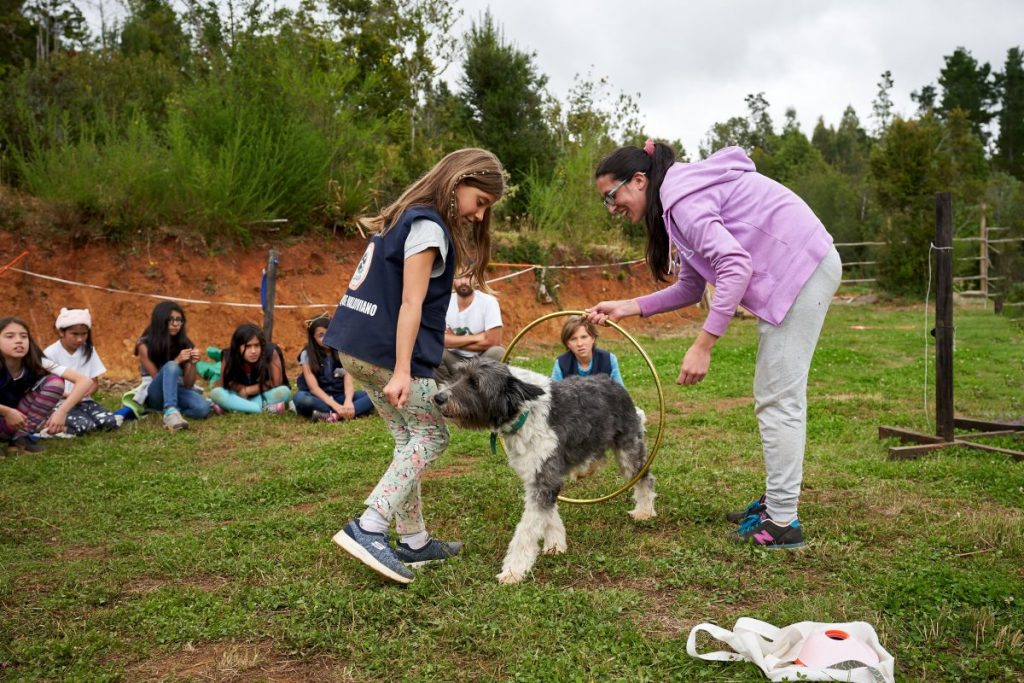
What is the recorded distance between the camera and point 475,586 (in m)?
4.57

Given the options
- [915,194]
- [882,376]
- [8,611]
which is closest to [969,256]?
[915,194]

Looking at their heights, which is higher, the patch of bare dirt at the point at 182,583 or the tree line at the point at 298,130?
the tree line at the point at 298,130

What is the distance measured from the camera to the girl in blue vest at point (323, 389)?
10156mm

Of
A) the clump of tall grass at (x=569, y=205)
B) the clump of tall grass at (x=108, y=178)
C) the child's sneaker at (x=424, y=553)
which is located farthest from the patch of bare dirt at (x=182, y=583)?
the clump of tall grass at (x=569, y=205)

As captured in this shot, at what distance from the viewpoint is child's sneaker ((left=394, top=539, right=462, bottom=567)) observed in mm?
4938

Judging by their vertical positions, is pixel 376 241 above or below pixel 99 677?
above

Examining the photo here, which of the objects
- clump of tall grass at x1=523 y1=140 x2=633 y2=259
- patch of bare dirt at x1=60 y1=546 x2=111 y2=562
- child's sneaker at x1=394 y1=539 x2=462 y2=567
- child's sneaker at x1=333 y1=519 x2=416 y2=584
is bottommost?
patch of bare dirt at x1=60 y1=546 x2=111 y2=562

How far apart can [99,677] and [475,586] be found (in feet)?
6.10

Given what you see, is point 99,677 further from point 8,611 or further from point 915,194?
point 915,194

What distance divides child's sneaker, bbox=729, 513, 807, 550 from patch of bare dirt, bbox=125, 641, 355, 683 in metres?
2.62

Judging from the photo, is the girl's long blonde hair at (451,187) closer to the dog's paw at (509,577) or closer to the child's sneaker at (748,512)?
the dog's paw at (509,577)

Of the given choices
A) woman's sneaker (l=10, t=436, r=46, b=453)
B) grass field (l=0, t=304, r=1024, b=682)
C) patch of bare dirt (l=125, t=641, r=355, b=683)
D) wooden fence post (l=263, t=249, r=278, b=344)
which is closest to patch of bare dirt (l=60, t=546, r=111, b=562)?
grass field (l=0, t=304, r=1024, b=682)

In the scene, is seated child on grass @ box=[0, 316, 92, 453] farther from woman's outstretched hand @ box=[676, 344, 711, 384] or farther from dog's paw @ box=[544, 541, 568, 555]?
woman's outstretched hand @ box=[676, 344, 711, 384]

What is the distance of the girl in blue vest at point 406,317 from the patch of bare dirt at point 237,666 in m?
0.74
